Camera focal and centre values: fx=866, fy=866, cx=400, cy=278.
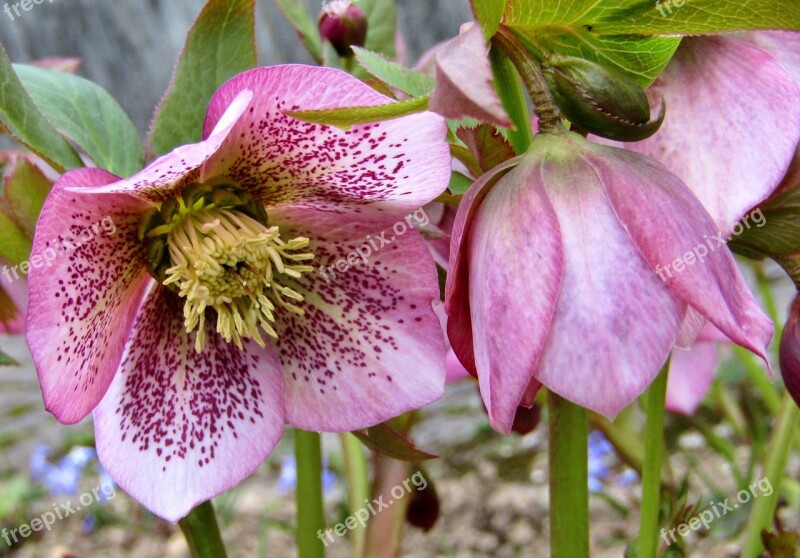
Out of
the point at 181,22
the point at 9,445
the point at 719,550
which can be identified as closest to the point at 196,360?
the point at 719,550

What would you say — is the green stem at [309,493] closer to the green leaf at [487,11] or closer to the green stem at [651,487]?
the green stem at [651,487]

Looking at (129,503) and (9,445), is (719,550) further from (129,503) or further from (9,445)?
(9,445)

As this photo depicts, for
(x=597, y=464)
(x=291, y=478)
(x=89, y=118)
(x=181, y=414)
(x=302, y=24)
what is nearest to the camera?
(x=181, y=414)

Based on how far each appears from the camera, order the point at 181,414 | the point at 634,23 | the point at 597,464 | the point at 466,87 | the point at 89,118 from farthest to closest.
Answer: the point at 597,464
the point at 89,118
the point at 181,414
the point at 634,23
the point at 466,87

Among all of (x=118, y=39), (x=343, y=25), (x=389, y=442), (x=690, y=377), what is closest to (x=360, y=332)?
(x=389, y=442)

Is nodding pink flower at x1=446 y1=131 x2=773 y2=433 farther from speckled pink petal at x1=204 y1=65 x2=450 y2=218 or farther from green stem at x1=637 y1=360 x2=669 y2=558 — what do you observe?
A: green stem at x1=637 y1=360 x2=669 y2=558

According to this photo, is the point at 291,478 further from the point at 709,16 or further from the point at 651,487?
the point at 709,16

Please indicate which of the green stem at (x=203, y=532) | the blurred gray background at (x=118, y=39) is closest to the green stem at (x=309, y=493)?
the green stem at (x=203, y=532)
